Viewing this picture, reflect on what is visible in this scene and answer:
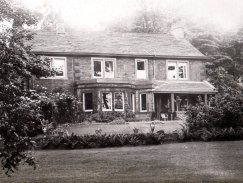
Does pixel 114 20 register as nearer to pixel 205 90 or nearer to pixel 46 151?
pixel 205 90

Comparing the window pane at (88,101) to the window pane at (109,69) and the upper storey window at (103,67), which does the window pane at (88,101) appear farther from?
the window pane at (109,69)

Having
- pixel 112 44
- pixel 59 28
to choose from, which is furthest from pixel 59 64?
pixel 112 44

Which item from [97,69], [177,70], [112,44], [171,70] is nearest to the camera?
[97,69]

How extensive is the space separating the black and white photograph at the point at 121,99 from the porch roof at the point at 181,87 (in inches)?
3.4

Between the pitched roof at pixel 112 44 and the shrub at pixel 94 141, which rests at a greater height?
the pitched roof at pixel 112 44

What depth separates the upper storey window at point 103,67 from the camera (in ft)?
106

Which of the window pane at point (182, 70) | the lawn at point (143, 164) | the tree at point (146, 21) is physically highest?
the tree at point (146, 21)

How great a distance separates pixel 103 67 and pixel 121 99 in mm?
3105

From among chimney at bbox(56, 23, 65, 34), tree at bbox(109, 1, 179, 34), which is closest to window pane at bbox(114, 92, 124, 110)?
chimney at bbox(56, 23, 65, 34)

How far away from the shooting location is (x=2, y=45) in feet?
26.7

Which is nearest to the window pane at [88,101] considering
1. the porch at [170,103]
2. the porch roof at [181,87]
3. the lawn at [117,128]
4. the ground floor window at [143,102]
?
the ground floor window at [143,102]

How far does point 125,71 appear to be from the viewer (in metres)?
32.9

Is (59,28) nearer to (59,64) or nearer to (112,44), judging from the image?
(59,64)

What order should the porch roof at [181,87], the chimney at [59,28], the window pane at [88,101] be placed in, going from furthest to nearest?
1. the chimney at [59,28]
2. the porch roof at [181,87]
3. the window pane at [88,101]
